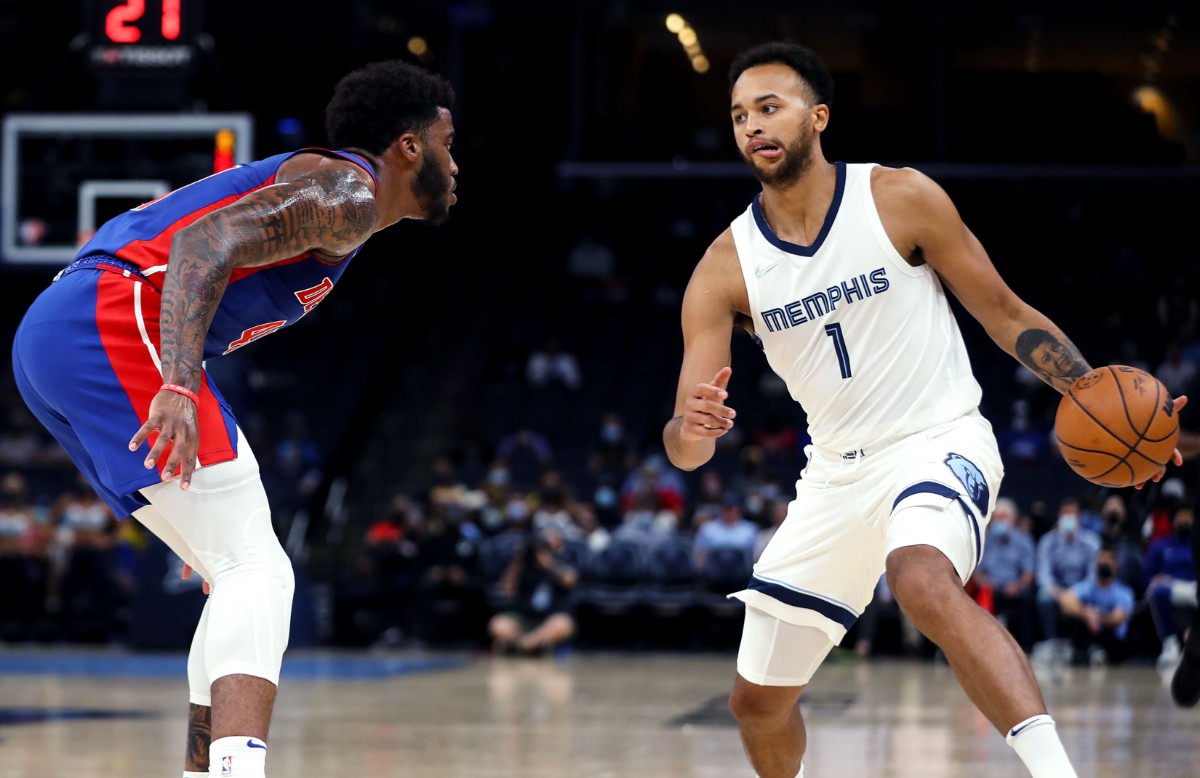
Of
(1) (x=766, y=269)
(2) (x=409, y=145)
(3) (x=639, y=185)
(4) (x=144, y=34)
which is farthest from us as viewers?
(3) (x=639, y=185)

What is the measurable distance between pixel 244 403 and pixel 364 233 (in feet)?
33.7

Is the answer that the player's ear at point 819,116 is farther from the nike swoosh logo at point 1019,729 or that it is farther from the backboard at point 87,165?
the backboard at point 87,165

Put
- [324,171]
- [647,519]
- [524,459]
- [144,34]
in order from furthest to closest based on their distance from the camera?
1. [524,459]
2. [647,519]
3. [144,34]
4. [324,171]

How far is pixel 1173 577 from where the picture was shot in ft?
38.1

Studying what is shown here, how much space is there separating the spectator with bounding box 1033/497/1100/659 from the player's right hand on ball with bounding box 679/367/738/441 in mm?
9998

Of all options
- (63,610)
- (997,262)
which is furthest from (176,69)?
(997,262)

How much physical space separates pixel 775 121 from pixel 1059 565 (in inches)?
389

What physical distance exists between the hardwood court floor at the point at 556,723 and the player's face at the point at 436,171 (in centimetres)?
275

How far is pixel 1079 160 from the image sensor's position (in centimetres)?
2059

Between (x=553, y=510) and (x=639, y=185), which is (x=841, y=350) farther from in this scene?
(x=639, y=185)

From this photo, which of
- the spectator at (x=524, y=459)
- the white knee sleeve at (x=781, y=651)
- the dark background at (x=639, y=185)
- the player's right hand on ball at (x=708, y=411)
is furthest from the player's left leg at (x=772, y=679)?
the dark background at (x=639, y=185)

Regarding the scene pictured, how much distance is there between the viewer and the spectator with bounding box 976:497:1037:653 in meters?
13.5

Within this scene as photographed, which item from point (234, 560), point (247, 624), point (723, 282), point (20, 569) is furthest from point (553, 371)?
point (247, 624)

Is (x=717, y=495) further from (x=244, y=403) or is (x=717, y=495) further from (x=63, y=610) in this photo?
(x=63, y=610)
